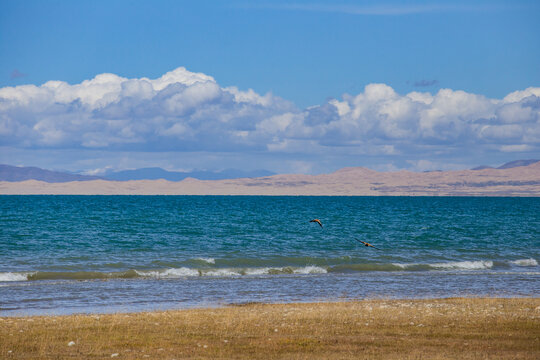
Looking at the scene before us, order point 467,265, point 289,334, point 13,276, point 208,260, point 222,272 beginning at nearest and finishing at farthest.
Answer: point 289,334 → point 13,276 → point 222,272 → point 467,265 → point 208,260

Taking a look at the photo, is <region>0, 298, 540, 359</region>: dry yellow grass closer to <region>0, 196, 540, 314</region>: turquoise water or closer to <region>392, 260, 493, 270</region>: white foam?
<region>0, 196, 540, 314</region>: turquoise water

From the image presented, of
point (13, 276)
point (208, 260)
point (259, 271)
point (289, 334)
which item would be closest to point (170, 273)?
point (259, 271)

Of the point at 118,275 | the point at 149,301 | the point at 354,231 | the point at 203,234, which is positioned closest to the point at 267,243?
the point at 203,234

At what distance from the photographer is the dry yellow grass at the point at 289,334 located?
15.8 meters

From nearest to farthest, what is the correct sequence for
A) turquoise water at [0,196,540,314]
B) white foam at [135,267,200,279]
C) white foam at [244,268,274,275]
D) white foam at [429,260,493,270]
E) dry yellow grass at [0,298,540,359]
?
dry yellow grass at [0,298,540,359], turquoise water at [0,196,540,314], white foam at [135,267,200,279], white foam at [244,268,274,275], white foam at [429,260,493,270]

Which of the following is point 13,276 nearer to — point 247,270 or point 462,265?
point 247,270

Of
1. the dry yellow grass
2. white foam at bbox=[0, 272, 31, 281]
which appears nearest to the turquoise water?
white foam at bbox=[0, 272, 31, 281]

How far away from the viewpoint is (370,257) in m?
44.4

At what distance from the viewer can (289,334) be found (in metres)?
18.1

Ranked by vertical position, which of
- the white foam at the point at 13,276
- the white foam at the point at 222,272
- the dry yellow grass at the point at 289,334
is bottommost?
the white foam at the point at 222,272

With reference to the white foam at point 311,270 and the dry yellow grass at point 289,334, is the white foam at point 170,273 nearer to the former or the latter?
the white foam at point 311,270

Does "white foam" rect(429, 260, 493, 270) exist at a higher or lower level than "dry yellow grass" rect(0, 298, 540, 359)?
lower

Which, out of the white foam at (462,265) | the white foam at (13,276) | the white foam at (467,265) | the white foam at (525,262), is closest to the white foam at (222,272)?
the white foam at (13,276)

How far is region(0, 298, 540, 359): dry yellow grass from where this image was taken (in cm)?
1581
